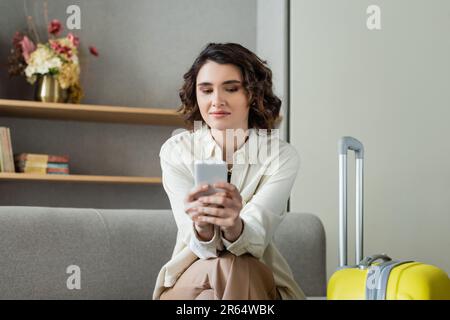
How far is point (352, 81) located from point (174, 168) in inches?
66.8

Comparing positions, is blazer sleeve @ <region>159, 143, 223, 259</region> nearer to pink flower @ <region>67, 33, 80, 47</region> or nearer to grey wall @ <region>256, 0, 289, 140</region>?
grey wall @ <region>256, 0, 289, 140</region>

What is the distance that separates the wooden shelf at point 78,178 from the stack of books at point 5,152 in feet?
0.21

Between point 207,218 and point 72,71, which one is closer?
point 207,218

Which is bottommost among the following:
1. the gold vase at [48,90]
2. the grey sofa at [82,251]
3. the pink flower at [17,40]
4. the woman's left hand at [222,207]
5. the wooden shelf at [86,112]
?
the grey sofa at [82,251]

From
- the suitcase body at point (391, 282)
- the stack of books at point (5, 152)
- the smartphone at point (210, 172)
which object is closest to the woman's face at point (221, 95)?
the smartphone at point (210, 172)

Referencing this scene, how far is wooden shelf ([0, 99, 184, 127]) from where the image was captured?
312cm

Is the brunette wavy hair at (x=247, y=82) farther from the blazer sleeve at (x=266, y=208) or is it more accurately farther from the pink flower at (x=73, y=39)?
the pink flower at (x=73, y=39)

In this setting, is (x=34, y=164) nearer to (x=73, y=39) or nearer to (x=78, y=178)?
(x=78, y=178)

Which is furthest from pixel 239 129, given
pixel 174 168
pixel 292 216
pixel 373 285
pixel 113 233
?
pixel 292 216

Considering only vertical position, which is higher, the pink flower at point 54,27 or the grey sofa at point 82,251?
the pink flower at point 54,27

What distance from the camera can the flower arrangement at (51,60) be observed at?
3180 mm

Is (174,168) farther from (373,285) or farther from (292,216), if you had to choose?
(292,216)

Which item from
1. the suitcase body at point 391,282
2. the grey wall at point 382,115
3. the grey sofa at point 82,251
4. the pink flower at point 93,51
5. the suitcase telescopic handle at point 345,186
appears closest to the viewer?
the suitcase body at point 391,282

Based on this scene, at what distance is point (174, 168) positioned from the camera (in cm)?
163
